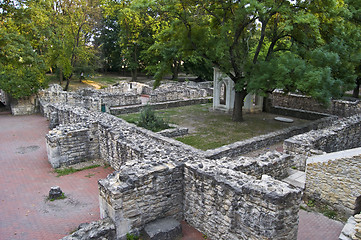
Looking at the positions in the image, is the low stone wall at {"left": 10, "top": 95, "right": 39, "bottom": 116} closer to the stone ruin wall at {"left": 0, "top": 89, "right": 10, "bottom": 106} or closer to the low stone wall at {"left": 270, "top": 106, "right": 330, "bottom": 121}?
the stone ruin wall at {"left": 0, "top": 89, "right": 10, "bottom": 106}

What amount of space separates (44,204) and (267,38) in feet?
50.1

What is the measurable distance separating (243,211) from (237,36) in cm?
1239

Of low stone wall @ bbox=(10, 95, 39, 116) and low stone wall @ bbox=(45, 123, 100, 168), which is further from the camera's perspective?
low stone wall @ bbox=(10, 95, 39, 116)

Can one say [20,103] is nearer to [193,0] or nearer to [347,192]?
[193,0]

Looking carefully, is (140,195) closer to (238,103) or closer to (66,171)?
(66,171)

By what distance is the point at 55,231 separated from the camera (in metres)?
6.87

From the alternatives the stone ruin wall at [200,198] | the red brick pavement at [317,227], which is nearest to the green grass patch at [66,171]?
the stone ruin wall at [200,198]

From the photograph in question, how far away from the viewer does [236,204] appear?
5.70 meters

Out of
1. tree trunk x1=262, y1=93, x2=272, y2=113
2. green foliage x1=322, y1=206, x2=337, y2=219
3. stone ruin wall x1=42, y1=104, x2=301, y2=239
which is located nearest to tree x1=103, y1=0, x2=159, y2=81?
tree trunk x1=262, y1=93, x2=272, y2=113

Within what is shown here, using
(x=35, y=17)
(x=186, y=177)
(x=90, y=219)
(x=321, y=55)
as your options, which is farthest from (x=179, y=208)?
(x=35, y=17)

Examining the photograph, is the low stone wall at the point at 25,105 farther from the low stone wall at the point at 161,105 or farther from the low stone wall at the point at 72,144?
the low stone wall at the point at 72,144

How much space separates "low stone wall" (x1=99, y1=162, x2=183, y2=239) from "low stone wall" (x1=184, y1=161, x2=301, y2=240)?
1.04 ft

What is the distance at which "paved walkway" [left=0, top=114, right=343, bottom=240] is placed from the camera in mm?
6762

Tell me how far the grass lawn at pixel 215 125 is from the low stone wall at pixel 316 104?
10.3 ft
